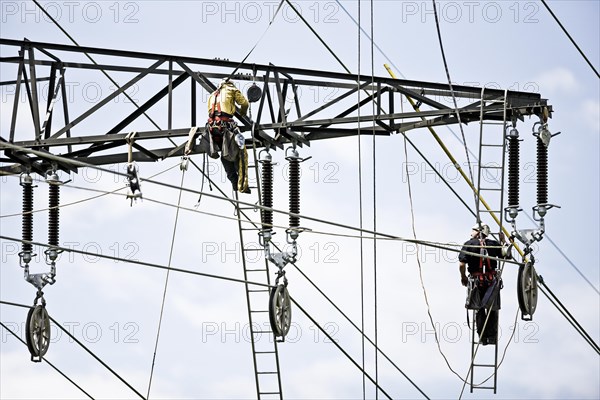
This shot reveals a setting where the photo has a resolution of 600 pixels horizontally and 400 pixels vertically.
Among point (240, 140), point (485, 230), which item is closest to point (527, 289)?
point (485, 230)

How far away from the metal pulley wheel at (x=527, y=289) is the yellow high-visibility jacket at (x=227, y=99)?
447cm

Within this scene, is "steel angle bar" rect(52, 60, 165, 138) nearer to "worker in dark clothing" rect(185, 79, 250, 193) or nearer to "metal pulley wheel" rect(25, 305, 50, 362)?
"worker in dark clothing" rect(185, 79, 250, 193)

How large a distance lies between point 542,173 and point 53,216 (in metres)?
7.38

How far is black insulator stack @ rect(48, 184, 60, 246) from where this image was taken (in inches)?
1027

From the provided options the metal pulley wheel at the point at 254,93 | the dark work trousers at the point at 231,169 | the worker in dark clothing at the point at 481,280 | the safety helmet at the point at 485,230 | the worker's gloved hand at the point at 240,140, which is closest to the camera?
the worker's gloved hand at the point at 240,140

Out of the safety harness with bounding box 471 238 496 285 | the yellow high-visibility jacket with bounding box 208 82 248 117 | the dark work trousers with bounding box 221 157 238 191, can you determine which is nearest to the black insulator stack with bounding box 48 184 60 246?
the dark work trousers with bounding box 221 157 238 191

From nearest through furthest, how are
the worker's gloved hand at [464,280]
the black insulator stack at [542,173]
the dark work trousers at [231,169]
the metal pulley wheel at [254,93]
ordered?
1. the black insulator stack at [542,173]
2. the metal pulley wheel at [254,93]
3. the dark work trousers at [231,169]
4. the worker's gloved hand at [464,280]

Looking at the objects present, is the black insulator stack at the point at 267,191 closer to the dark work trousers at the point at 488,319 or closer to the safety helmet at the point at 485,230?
the safety helmet at the point at 485,230

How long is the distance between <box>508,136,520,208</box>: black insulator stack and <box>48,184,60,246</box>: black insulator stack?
686 cm

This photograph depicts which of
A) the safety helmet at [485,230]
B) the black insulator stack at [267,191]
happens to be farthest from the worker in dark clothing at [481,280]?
the black insulator stack at [267,191]

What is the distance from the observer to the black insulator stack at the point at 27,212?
25828 millimetres

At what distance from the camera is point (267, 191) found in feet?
80.5

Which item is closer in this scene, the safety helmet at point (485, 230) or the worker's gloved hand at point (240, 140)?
the worker's gloved hand at point (240, 140)

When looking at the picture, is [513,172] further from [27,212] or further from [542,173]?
[27,212]
